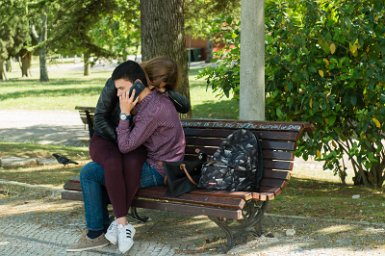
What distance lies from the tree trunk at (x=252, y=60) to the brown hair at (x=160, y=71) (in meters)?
0.84

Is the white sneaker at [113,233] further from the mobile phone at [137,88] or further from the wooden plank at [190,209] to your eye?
the mobile phone at [137,88]

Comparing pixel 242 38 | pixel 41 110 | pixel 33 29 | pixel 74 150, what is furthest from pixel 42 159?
pixel 33 29

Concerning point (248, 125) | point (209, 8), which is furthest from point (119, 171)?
point (209, 8)

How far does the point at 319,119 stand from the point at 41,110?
601 inches

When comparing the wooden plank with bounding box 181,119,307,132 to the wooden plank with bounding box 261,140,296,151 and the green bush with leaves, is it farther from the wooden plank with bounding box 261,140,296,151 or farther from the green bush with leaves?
the green bush with leaves

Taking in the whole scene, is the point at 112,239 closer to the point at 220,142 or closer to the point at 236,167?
the point at 236,167

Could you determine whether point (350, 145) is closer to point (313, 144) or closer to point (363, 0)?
point (313, 144)

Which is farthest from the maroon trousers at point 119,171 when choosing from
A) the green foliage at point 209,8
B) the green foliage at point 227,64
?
the green foliage at point 209,8

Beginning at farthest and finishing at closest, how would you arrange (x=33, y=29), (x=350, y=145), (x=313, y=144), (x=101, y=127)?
(x=33, y=29), (x=350, y=145), (x=313, y=144), (x=101, y=127)

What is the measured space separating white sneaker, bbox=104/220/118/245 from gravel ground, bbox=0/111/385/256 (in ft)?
0.43

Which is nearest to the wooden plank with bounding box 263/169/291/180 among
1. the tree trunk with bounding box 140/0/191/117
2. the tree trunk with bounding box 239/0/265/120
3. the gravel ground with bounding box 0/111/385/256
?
the gravel ground with bounding box 0/111/385/256

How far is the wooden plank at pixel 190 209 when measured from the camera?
15.6 feet

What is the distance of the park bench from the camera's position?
16.0 ft

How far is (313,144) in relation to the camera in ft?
24.6
